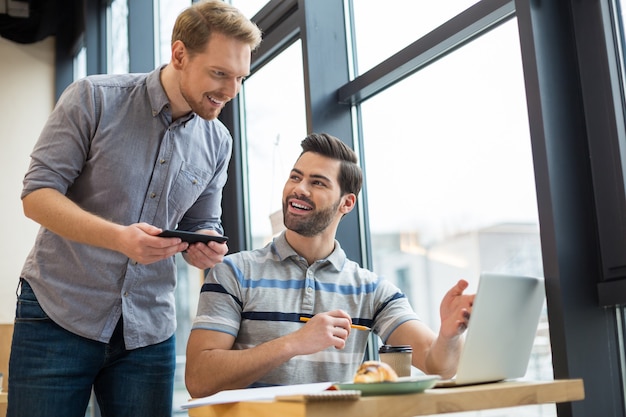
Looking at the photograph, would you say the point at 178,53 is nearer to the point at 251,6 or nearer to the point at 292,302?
the point at 292,302

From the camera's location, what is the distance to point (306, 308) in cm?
194

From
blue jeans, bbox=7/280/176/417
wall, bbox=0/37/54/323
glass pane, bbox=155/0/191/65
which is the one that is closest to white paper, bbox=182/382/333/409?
blue jeans, bbox=7/280/176/417

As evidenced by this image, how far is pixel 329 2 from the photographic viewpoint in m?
2.78

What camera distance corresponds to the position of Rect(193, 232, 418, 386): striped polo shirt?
188 cm

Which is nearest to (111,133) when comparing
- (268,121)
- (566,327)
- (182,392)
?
(566,327)

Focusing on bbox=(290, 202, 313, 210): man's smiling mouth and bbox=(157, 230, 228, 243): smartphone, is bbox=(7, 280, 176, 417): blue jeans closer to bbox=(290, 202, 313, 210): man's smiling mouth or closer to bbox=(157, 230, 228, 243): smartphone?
bbox=(157, 230, 228, 243): smartphone

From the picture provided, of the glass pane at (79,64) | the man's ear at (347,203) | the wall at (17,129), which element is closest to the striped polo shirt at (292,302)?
the man's ear at (347,203)

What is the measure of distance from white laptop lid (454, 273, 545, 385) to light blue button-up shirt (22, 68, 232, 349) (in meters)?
0.88

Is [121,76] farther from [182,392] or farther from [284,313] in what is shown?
[182,392]

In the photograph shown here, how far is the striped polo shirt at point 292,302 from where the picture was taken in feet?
6.17

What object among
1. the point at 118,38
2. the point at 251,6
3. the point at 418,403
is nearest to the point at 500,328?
the point at 418,403

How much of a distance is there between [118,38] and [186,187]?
3407 mm

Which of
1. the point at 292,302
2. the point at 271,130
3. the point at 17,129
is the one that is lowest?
the point at 292,302

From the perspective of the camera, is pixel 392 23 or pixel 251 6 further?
pixel 251 6
